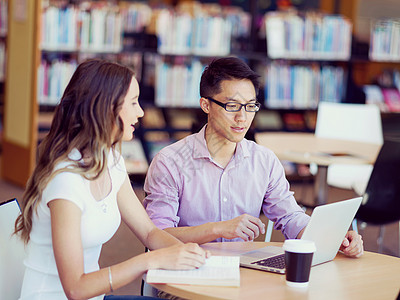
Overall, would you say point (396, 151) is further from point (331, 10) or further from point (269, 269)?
point (331, 10)

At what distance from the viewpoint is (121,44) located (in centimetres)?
584

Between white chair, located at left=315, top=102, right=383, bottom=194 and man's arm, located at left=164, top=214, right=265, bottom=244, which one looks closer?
man's arm, located at left=164, top=214, right=265, bottom=244

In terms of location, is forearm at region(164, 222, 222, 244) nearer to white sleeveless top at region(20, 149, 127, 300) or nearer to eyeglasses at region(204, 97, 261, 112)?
white sleeveless top at region(20, 149, 127, 300)

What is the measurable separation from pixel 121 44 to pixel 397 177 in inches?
116

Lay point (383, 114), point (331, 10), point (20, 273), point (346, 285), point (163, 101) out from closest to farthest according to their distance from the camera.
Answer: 1. point (346, 285)
2. point (20, 273)
3. point (163, 101)
4. point (383, 114)
5. point (331, 10)

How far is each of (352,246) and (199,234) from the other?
1.54 ft

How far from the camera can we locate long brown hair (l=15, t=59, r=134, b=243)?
178 centimetres

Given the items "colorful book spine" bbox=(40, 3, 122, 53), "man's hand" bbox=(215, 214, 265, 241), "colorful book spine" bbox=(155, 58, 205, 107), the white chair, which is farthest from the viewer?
"colorful book spine" bbox=(155, 58, 205, 107)

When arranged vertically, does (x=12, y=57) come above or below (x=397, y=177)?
above

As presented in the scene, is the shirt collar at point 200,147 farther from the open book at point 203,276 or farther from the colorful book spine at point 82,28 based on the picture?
the colorful book spine at point 82,28

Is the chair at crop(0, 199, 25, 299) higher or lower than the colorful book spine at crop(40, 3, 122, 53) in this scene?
lower

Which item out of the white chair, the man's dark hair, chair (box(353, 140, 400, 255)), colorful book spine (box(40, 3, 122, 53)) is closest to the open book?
the man's dark hair

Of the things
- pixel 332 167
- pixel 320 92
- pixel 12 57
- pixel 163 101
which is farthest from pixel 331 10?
pixel 12 57

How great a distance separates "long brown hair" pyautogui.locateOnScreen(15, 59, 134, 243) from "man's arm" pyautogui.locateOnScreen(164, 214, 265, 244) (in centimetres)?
45
